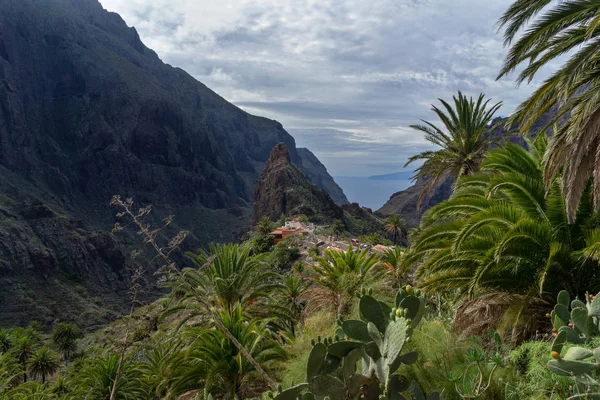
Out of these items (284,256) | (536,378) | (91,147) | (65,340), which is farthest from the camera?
(91,147)

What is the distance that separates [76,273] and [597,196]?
8912cm

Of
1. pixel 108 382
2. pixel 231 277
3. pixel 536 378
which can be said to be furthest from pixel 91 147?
pixel 536 378

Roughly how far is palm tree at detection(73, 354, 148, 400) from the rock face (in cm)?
6697

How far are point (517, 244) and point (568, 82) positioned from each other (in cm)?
256

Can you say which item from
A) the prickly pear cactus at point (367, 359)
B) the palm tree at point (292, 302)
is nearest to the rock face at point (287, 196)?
the palm tree at point (292, 302)

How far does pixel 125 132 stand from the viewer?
481ft

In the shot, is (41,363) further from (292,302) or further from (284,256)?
(292,302)

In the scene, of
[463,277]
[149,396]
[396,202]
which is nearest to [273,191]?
[396,202]

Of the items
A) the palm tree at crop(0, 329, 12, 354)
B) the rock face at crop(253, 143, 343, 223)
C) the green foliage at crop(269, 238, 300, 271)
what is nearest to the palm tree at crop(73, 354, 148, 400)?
the palm tree at crop(0, 329, 12, 354)

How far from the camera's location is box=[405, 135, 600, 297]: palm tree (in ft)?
22.6

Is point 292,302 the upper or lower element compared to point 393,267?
lower

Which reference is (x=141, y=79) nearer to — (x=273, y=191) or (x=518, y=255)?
(x=273, y=191)

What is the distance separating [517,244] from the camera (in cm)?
712

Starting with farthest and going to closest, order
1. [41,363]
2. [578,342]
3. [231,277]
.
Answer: [41,363]
[231,277]
[578,342]
